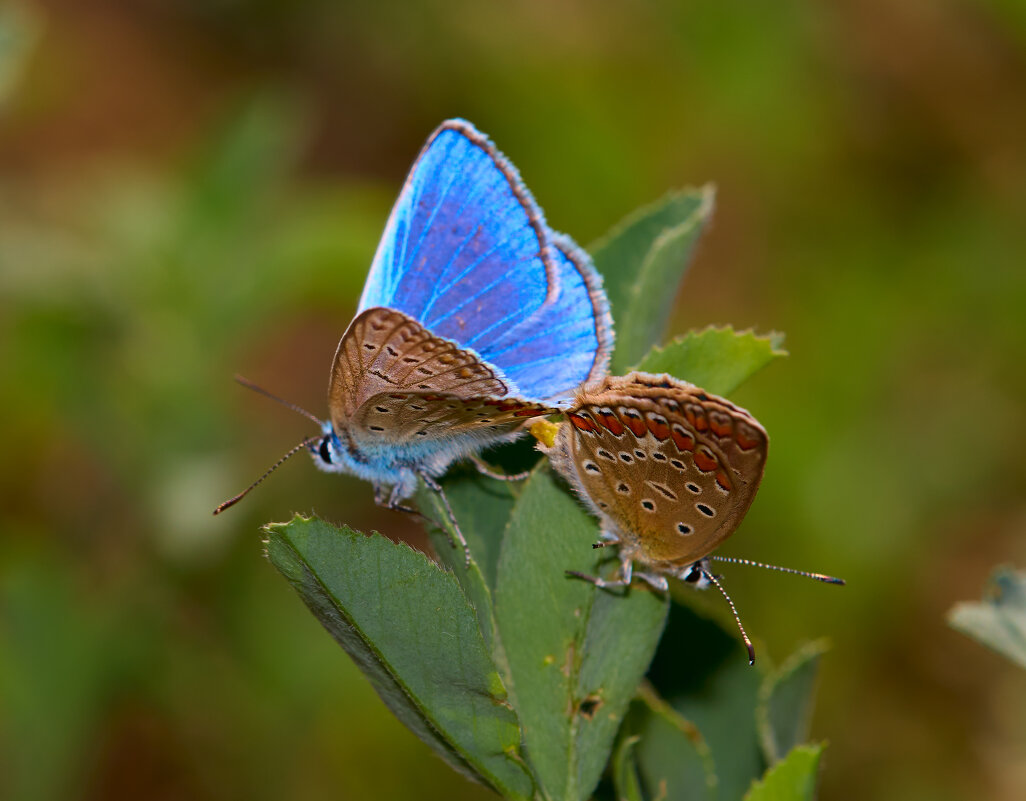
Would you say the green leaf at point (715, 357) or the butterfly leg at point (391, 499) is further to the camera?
the butterfly leg at point (391, 499)

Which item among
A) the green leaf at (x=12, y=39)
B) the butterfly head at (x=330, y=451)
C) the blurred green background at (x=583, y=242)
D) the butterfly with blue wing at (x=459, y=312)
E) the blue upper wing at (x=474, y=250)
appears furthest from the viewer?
the blurred green background at (x=583, y=242)

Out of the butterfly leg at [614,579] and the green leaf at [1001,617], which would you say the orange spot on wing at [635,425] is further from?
the green leaf at [1001,617]

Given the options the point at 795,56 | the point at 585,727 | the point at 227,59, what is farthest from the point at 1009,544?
the point at 227,59

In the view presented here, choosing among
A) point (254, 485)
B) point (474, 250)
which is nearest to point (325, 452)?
point (254, 485)

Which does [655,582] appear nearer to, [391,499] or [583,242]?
[391,499]

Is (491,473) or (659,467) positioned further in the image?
(491,473)

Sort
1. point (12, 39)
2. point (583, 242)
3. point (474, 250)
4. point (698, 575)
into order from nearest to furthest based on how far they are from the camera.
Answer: point (698, 575) < point (474, 250) < point (12, 39) < point (583, 242)

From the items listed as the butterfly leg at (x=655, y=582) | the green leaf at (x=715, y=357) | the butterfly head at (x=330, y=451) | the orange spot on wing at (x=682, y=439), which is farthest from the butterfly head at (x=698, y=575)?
the butterfly head at (x=330, y=451)

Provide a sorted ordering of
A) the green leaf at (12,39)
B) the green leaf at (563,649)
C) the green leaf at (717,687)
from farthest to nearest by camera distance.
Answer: the green leaf at (12,39) < the green leaf at (717,687) < the green leaf at (563,649)
